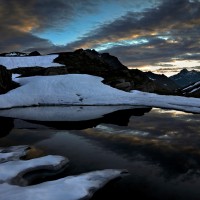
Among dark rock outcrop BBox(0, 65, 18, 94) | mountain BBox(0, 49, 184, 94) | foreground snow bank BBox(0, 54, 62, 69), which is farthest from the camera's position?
foreground snow bank BBox(0, 54, 62, 69)

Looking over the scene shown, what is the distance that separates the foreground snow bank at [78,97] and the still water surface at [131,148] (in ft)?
29.0

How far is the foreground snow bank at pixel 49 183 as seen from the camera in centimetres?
1128

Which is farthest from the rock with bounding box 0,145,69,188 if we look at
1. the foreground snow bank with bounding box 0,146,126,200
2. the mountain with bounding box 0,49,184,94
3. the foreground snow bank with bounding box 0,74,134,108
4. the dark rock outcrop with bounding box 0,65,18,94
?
the mountain with bounding box 0,49,184,94

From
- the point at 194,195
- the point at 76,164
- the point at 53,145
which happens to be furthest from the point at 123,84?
the point at 194,195

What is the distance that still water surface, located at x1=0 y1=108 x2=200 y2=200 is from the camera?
12557 millimetres

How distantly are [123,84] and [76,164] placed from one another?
37090 mm

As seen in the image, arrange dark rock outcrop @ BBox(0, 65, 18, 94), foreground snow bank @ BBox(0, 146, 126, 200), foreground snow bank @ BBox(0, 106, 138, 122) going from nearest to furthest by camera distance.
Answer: foreground snow bank @ BBox(0, 146, 126, 200), foreground snow bank @ BBox(0, 106, 138, 122), dark rock outcrop @ BBox(0, 65, 18, 94)

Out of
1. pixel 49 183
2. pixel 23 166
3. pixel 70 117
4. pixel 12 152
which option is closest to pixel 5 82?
pixel 70 117

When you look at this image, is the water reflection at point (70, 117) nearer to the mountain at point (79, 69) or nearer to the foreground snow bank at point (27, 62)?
the mountain at point (79, 69)

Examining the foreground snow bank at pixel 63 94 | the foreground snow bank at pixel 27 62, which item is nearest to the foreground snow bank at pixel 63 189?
the foreground snow bank at pixel 63 94

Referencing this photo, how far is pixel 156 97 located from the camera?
144 ft

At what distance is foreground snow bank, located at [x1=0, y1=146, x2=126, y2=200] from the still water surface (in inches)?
21.0

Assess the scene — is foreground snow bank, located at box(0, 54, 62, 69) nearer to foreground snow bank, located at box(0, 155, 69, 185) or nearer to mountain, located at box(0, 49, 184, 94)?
mountain, located at box(0, 49, 184, 94)

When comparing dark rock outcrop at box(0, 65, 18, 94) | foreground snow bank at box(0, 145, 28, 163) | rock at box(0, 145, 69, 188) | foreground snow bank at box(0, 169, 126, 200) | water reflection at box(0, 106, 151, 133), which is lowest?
foreground snow bank at box(0, 169, 126, 200)
